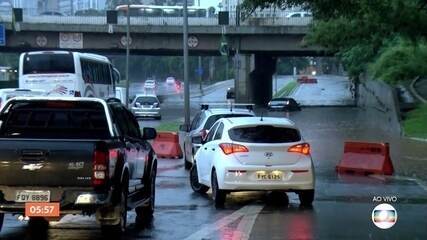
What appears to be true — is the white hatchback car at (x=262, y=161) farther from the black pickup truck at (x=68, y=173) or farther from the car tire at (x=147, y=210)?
the black pickup truck at (x=68, y=173)

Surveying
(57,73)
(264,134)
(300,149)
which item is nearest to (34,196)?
(264,134)

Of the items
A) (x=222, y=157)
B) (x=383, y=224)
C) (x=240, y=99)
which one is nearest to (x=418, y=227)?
(x=383, y=224)

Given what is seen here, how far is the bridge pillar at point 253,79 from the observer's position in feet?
250

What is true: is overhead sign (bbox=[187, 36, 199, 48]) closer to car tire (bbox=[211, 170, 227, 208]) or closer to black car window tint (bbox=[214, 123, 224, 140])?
black car window tint (bbox=[214, 123, 224, 140])

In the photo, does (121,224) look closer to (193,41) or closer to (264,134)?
(264,134)

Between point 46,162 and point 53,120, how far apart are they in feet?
5.85

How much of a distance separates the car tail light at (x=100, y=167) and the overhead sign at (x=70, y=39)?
200ft

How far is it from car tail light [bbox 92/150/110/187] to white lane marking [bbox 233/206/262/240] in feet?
6.51

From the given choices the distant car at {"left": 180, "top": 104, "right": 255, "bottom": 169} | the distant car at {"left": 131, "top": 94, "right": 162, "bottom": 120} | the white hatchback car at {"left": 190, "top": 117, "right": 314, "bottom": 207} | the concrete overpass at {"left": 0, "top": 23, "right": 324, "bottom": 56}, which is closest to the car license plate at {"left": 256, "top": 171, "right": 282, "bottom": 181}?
the white hatchback car at {"left": 190, "top": 117, "right": 314, "bottom": 207}

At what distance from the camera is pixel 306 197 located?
14.2 meters

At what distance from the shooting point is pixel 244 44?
69.6 m

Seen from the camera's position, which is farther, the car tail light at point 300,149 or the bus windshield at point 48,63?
the bus windshield at point 48,63

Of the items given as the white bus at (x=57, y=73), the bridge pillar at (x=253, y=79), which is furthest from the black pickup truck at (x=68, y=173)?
the bridge pillar at (x=253, y=79)

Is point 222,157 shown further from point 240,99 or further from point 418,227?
point 240,99
